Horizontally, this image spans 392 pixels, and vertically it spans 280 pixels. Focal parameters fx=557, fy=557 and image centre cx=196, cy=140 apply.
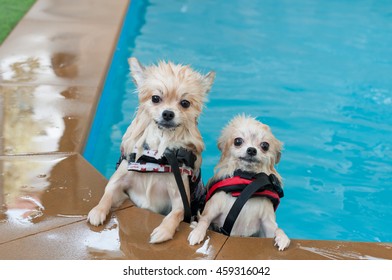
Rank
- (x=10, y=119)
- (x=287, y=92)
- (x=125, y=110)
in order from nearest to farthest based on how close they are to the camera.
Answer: (x=10, y=119), (x=125, y=110), (x=287, y=92)

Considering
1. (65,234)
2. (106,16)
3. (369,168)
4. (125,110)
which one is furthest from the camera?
(106,16)

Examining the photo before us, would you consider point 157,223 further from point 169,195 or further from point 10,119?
point 10,119

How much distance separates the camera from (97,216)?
3.41m

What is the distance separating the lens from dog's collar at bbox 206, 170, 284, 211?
346 cm

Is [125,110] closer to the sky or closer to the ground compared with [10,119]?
closer to the sky

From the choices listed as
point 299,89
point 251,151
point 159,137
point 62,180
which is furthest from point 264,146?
point 299,89

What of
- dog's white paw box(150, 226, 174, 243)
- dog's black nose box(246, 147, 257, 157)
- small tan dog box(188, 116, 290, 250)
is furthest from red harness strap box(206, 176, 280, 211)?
dog's white paw box(150, 226, 174, 243)

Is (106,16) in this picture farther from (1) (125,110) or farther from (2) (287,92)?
(2) (287,92)
